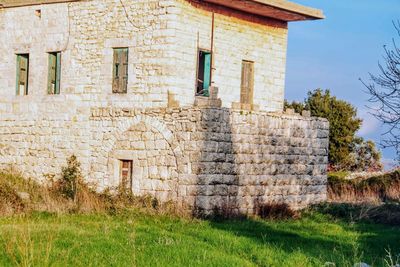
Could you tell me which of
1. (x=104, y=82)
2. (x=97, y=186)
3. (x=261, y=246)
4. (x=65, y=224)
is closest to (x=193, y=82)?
(x=104, y=82)

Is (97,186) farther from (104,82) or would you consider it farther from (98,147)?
(104,82)

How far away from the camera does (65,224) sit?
16375 mm

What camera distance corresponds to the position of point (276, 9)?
2336 centimetres

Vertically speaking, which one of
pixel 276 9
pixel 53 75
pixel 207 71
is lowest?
pixel 53 75

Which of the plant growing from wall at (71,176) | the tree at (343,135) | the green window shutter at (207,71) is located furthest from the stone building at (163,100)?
the tree at (343,135)

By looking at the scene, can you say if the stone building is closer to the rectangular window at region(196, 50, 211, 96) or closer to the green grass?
the rectangular window at region(196, 50, 211, 96)

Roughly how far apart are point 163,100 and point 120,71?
1.99 metres

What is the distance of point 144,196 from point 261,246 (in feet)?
22.8

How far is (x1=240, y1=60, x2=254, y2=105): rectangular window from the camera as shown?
949 inches

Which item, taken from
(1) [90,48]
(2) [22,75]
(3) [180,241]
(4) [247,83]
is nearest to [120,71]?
(1) [90,48]

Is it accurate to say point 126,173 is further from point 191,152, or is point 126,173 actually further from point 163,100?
point 191,152

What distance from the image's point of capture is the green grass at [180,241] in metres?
12.0

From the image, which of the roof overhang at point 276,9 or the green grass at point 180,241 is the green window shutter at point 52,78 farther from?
the green grass at point 180,241

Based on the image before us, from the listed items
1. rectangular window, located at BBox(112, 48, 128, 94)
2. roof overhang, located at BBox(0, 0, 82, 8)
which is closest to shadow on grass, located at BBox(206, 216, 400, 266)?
rectangular window, located at BBox(112, 48, 128, 94)
